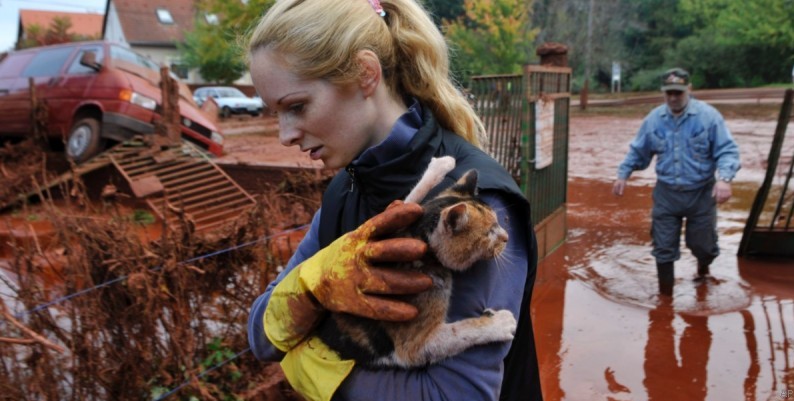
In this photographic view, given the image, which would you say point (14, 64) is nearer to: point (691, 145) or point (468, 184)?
point (691, 145)

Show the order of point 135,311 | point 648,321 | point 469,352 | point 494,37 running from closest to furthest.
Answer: point 469,352 < point 135,311 < point 648,321 < point 494,37

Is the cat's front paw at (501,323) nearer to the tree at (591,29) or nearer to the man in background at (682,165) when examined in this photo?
the man in background at (682,165)

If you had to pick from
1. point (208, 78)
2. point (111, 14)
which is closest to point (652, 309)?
point (208, 78)

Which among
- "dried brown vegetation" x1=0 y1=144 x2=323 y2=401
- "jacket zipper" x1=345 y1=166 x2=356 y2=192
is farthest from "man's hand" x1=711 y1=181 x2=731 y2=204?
"jacket zipper" x1=345 y1=166 x2=356 y2=192

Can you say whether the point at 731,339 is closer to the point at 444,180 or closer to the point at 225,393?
the point at 225,393

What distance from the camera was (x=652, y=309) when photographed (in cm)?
575

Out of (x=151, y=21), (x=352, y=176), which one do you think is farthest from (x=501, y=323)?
(x=151, y=21)

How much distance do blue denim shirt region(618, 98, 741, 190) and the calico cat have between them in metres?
5.02

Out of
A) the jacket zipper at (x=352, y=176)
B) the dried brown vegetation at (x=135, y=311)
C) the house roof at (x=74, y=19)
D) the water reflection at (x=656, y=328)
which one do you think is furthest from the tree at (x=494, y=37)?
the house roof at (x=74, y=19)

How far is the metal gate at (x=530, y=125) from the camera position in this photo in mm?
6118

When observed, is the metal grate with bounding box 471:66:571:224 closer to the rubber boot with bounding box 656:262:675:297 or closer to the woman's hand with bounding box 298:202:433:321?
the rubber boot with bounding box 656:262:675:297

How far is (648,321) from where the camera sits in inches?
217

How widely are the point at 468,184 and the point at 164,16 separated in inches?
2072

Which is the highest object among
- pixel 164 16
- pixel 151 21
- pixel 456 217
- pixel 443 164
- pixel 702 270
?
pixel 164 16
